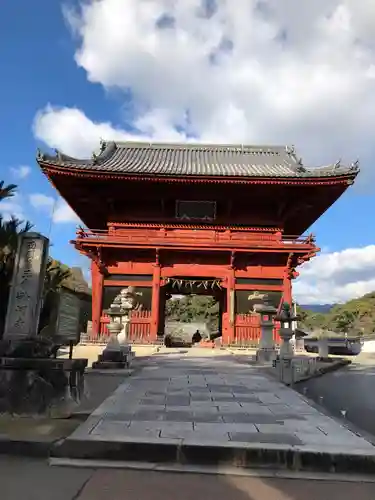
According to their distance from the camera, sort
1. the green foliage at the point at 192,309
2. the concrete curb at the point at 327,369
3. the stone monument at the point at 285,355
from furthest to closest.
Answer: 1. the green foliage at the point at 192,309
2. the concrete curb at the point at 327,369
3. the stone monument at the point at 285,355

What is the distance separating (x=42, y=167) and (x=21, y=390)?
17.4m

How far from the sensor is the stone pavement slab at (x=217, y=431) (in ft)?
13.1

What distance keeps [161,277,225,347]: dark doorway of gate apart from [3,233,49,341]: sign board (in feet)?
50.8

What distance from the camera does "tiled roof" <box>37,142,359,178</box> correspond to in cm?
2088

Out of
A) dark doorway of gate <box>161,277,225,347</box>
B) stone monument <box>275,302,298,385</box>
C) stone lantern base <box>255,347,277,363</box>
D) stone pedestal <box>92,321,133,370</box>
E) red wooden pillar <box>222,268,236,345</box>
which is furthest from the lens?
dark doorway of gate <box>161,277,225,347</box>

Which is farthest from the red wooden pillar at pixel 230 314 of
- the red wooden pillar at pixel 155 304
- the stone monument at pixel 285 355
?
the stone monument at pixel 285 355

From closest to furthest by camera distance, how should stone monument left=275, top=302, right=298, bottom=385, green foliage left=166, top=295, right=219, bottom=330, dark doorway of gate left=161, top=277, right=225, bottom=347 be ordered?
stone monument left=275, top=302, right=298, bottom=385 < dark doorway of gate left=161, top=277, right=225, bottom=347 < green foliage left=166, top=295, right=219, bottom=330

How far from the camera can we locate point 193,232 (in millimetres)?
21906

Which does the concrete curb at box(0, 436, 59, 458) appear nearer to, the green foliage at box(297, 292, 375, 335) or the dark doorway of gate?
the dark doorway of gate

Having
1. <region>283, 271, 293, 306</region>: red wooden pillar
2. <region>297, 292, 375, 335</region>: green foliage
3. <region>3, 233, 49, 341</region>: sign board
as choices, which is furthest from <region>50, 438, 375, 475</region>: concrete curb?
<region>297, 292, 375, 335</region>: green foliage

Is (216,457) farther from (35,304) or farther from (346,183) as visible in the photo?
(346,183)

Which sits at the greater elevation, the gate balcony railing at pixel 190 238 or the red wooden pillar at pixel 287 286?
the gate balcony railing at pixel 190 238

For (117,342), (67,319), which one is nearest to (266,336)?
(117,342)

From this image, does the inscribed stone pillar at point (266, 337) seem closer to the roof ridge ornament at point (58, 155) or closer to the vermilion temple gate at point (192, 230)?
the vermilion temple gate at point (192, 230)
